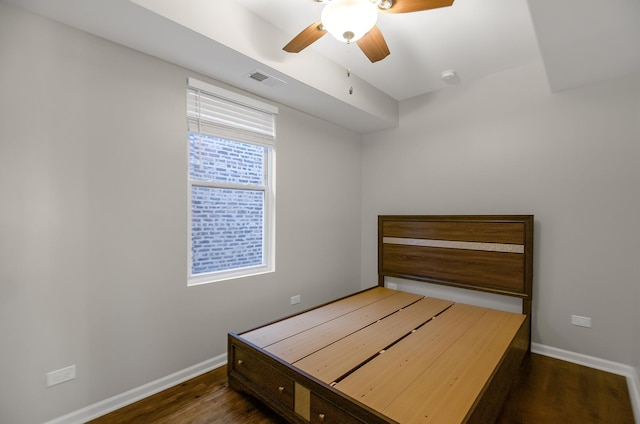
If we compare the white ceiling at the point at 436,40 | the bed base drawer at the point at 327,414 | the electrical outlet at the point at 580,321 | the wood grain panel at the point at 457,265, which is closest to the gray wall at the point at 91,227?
the white ceiling at the point at 436,40

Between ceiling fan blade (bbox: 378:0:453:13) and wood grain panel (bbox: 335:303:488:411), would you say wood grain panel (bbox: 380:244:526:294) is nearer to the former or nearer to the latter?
wood grain panel (bbox: 335:303:488:411)

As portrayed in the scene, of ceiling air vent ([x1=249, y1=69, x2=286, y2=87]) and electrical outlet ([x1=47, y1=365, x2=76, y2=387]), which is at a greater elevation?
ceiling air vent ([x1=249, y1=69, x2=286, y2=87])

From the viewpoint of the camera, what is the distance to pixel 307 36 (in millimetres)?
1837

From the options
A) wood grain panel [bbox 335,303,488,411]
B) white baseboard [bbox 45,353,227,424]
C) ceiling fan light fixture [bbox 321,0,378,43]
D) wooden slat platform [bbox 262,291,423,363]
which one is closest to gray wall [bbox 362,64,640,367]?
wood grain panel [bbox 335,303,488,411]

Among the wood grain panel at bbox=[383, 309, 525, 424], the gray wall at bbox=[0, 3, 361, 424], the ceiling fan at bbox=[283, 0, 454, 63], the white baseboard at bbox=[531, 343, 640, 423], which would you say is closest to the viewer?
the wood grain panel at bbox=[383, 309, 525, 424]

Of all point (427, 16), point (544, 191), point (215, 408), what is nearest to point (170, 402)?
point (215, 408)

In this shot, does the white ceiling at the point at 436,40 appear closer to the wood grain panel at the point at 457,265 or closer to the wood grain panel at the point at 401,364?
the wood grain panel at the point at 457,265

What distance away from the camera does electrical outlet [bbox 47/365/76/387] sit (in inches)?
69.1

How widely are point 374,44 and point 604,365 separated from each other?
3148 millimetres

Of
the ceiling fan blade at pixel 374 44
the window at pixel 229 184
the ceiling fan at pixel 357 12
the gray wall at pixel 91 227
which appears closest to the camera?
the ceiling fan at pixel 357 12

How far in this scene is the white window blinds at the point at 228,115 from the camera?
94.5 inches

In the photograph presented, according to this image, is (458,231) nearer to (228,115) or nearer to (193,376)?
(228,115)

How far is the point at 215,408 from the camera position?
1974mm

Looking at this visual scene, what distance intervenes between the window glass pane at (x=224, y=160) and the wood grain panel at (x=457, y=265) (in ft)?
6.00
